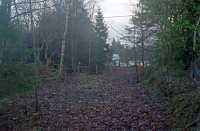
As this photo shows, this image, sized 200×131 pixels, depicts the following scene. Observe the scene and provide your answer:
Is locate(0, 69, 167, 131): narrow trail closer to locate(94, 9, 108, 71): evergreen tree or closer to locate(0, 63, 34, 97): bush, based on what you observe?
locate(0, 63, 34, 97): bush

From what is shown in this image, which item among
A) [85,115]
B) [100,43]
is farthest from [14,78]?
[100,43]

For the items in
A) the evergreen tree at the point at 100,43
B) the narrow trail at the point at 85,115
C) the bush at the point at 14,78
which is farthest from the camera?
the evergreen tree at the point at 100,43

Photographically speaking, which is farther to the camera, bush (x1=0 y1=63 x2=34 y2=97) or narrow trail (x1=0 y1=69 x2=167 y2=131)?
narrow trail (x1=0 y1=69 x2=167 y2=131)

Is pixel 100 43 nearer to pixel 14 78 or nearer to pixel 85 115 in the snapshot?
pixel 85 115

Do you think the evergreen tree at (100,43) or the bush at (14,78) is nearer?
Answer: the bush at (14,78)

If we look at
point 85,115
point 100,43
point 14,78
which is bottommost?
point 85,115

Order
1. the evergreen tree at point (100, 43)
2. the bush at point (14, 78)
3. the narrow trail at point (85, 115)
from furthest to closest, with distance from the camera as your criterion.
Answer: the evergreen tree at point (100, 43)
the narrow trail at point (85, 115)
the bush at point (14, 78)

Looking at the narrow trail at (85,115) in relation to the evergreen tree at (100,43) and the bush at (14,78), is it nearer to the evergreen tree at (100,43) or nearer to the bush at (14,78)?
the bush at (14,78)

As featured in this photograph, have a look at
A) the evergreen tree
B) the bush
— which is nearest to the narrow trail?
the bush

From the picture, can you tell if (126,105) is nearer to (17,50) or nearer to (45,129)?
(45,129)

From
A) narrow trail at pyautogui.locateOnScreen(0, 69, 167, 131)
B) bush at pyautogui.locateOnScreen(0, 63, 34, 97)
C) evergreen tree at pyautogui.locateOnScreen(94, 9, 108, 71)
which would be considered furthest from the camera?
evergreen tree at pyautogui.locateOnScreen(94, 9, 108, 71)

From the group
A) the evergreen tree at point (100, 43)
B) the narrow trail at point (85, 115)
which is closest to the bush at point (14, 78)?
the narrow trail at point (85, 115)

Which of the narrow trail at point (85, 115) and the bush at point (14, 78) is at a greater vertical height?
the bush at point (14, 78)

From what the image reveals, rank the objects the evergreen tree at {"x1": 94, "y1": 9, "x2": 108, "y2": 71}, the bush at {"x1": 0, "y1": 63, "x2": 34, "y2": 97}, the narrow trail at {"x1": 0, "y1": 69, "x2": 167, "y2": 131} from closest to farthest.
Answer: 1. the bush at {"x1": 0, "y1": 63, "x2": 34, "y2": 97}
2. the narrow trail at {"x1": 0, "y1": 69, "x2": 167, "y2": 131}
3. the evergreen tree at {"x1": 94, "y1": 9, "x2": 108, "y2": 71}
